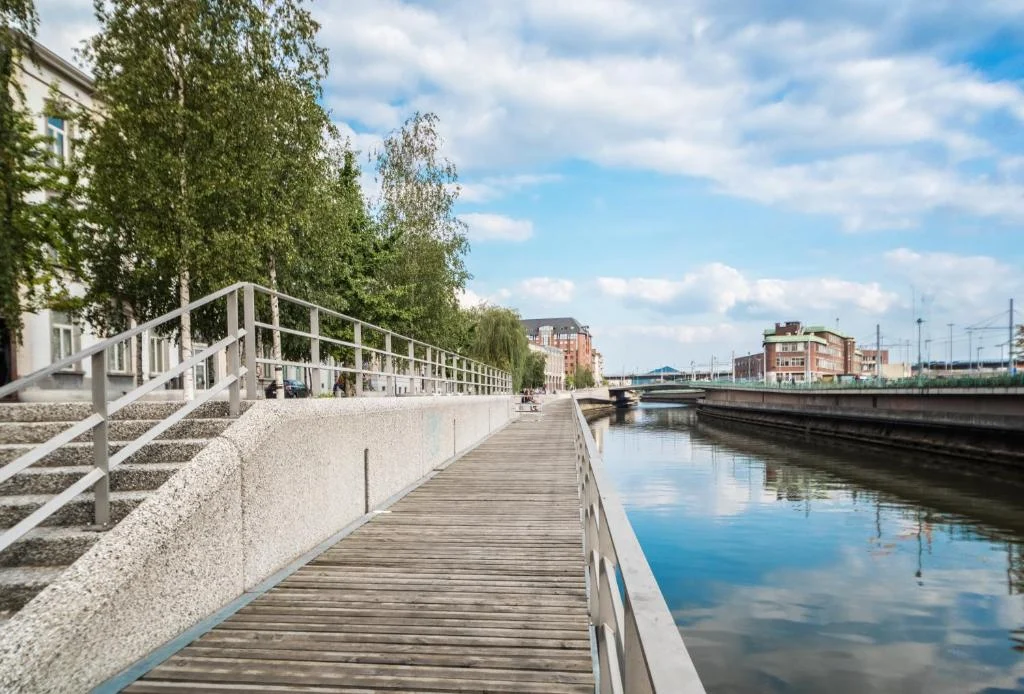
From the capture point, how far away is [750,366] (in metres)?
180

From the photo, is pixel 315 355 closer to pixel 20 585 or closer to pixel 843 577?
pixel 20 585

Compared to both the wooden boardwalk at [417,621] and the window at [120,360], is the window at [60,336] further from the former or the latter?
the wooden boardwalk at [417,621]

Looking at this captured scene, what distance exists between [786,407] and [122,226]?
55.8 m

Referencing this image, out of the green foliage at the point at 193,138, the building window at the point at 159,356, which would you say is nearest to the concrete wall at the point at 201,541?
the green foliage at the point at 193,138

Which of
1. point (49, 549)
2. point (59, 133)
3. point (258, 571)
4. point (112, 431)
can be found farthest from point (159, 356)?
point (49, 549)

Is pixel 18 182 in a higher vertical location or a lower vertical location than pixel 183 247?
higher

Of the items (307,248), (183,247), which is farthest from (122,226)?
(307,248)

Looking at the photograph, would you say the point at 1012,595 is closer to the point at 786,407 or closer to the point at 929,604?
the point at 929,604

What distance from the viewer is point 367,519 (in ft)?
30.4

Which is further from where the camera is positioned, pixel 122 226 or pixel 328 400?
pixel 122 226

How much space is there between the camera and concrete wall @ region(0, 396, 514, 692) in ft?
12.0

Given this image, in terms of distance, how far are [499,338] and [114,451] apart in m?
50.7

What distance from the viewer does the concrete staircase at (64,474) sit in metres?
4.34

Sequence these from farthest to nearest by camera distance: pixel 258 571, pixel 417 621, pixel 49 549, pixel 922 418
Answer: pixel 922 418, pixel 258 571, pixel 417 621, pixel 49 549
